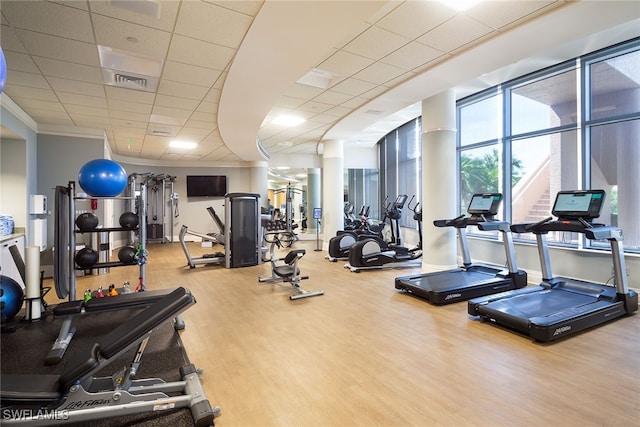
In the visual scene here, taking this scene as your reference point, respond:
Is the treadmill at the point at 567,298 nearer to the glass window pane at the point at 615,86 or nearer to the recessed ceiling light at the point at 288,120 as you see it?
the glass window pane at the point at 615,86

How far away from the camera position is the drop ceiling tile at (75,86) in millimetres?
4029

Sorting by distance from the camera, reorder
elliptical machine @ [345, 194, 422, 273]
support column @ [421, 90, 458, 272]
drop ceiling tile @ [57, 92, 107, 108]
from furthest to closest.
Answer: elliptical machine @ [345, 194, 422, 273], support column @ [421, 90, 458, 272], drop ceiling tile @ [57, 92, 107, 108]

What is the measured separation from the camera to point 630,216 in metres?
4.09

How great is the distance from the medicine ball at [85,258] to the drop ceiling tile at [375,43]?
3776 mm

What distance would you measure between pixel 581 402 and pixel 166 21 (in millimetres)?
4410

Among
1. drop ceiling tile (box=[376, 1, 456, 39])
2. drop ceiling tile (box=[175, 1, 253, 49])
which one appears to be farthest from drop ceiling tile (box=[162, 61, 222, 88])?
drop ceiling tile (box=[376, 1, 456, 39])

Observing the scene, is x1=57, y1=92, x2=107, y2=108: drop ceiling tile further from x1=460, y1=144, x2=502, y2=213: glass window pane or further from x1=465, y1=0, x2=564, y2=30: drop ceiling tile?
x1=460, y1=144, x2=502, y2=213: glass window pane

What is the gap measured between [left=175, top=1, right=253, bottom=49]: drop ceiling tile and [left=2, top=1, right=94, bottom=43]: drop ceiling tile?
82cm

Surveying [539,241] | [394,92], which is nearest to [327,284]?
[539,241]

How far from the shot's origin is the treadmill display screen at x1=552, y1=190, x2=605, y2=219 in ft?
11.1

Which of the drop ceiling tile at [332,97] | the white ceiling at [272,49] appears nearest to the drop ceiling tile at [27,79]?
the white ceiling at [272,49]

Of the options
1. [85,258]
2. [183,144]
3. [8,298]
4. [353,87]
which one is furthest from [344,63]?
[183,144]

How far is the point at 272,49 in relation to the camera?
3.32 meters

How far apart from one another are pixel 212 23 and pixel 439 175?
4.17 metres
